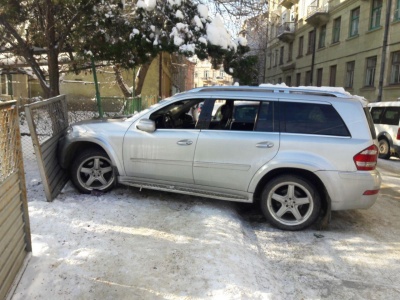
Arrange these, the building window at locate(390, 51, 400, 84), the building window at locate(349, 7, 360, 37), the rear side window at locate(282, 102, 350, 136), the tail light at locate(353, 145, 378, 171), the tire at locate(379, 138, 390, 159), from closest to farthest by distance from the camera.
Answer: the tail light at locate(353, 145, 378, 171)
the rear side window at locate(282, 102, 350, 136)
the tire at locate(379, 138, 390, 159)
the building window at locate(390, 51, 400, 84)
the building window at locate(349, 7, 360, 37)

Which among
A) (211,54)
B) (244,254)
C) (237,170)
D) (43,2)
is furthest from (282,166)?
(43,2)

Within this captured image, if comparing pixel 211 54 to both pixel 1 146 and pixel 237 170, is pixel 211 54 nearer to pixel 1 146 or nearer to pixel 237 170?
pixel 237 170

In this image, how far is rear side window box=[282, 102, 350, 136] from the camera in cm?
435

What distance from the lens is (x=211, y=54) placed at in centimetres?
788

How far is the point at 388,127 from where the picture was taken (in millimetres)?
11445

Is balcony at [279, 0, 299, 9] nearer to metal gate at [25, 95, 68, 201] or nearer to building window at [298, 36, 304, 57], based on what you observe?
building window at [298, 36, 304, 57]

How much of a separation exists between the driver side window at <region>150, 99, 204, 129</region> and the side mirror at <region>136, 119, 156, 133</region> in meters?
0.17

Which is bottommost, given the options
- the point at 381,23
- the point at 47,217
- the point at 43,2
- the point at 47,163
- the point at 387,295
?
the point at 387,295

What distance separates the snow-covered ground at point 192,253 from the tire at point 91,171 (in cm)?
16

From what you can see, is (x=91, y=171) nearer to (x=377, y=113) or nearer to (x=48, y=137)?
(x=48, y=137)

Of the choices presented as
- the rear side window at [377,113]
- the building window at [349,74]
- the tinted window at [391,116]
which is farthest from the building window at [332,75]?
the tinted window at [391,116]

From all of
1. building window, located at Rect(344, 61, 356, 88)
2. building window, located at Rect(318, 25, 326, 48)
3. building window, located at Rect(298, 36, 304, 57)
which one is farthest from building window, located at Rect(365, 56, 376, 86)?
building window, located at Rect(298, 36, 304, 57)

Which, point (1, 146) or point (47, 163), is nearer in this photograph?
point (1, 146)

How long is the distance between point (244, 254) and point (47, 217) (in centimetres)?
240
